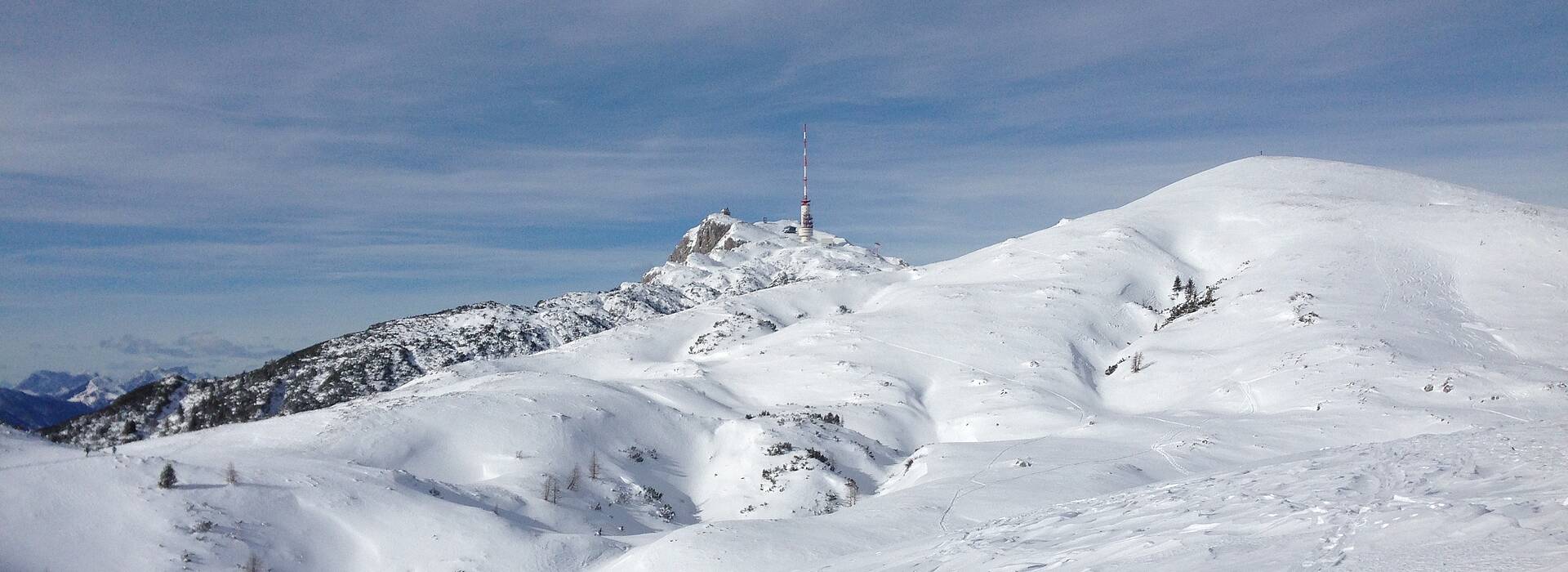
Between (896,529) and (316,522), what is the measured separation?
17090mm

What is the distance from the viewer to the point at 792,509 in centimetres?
3259

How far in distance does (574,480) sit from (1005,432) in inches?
946

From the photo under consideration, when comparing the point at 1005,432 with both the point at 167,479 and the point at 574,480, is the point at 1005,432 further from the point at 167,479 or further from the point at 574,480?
the point at 167,479

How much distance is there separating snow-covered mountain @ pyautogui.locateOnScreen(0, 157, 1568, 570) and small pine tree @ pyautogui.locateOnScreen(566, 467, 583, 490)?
20 cm

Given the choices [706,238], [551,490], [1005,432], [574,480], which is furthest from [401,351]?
[706,238]

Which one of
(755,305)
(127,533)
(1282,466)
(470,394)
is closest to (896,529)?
(1282,466)

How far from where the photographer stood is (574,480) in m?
32.8

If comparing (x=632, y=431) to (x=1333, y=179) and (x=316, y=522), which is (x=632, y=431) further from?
(x=1333, y=179)

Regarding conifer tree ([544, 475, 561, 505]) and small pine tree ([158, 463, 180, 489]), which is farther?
conifer tree ([544, 475, 561, 505])

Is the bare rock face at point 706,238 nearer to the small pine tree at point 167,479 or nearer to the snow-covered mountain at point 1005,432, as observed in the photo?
the snow-covered mountain at point 1005,432

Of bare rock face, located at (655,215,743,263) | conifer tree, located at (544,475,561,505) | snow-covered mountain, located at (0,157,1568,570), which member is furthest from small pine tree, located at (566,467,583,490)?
bare rock face, located at (655,215,743,263)

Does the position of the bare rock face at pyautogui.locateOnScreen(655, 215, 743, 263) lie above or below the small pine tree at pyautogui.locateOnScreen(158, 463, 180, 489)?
above

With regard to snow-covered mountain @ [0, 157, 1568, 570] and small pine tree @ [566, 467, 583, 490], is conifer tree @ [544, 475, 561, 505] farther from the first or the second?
small pine tree @ [566, 467, 583, 490]

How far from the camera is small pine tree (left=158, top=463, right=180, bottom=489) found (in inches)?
858
